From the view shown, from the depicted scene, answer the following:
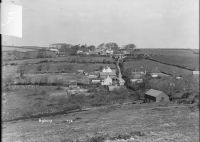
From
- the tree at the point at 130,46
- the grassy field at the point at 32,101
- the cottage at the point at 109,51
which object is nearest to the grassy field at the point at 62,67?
the cottage at the point at 109,51

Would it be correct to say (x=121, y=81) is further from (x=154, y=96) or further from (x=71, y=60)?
(x=71, y=60)

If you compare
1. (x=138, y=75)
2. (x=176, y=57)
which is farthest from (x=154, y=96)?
(x=176, y=57)

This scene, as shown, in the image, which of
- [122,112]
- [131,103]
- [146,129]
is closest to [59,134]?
[146,129]

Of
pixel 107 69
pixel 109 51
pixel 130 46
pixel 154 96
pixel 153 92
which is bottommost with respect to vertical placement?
pixel 154 96

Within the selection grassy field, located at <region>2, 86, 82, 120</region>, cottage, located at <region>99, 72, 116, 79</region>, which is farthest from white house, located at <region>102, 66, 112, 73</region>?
grassy field, located at <region>2, 86, 82, 120</region>

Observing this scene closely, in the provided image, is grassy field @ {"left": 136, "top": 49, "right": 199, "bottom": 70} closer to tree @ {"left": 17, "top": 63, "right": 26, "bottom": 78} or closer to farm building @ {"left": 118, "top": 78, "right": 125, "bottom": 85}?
farm building @ {"left": 118, "top": 78, "right": 125, "bottom": 85}

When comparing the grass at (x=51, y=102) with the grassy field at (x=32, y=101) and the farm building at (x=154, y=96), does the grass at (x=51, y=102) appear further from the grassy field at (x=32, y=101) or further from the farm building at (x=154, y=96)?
the farm building at (x=154, y=96)
